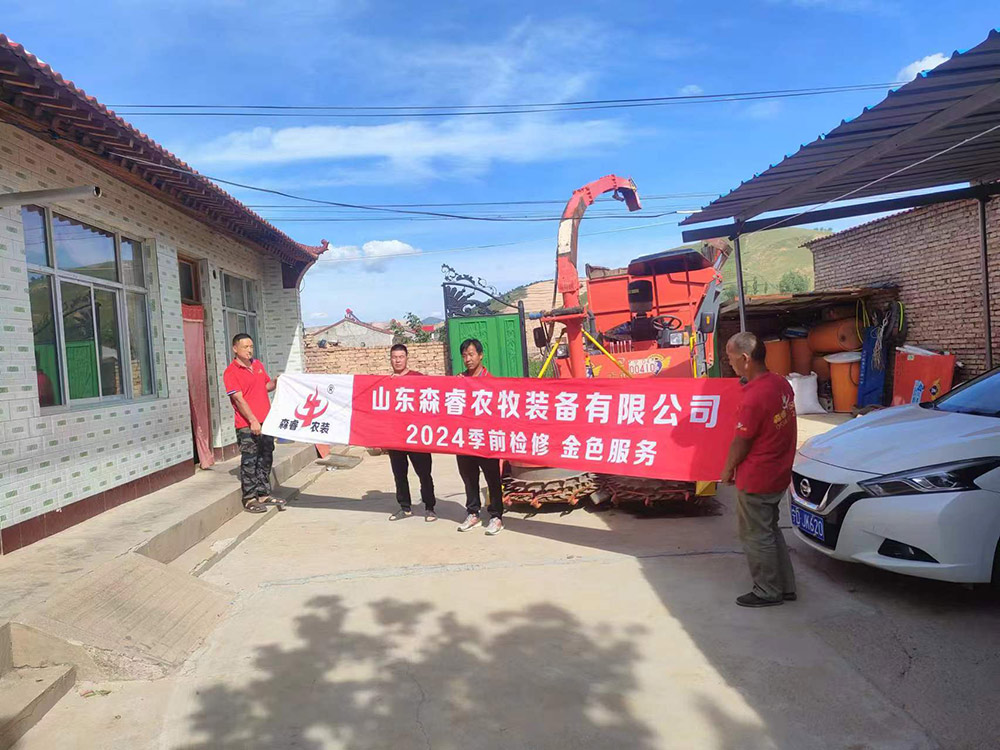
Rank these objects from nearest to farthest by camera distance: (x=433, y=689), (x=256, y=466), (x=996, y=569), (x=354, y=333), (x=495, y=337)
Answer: (x=433, y=689), (x=996, y=569), (x=256, y=466), (x=495, y=337), (x=354, y=333)

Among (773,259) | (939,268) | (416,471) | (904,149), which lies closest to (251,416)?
(416,471)

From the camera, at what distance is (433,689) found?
3.30 m

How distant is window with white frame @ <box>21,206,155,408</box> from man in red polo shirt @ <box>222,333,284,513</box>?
120cm

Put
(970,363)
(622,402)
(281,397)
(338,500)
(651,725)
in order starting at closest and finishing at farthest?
(651,725)
(622,402)
(281,397)
(338,500)
(970,363)

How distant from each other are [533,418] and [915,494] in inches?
116

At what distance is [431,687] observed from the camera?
10.9 ft

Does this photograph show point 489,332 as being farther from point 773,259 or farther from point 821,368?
point 773,259

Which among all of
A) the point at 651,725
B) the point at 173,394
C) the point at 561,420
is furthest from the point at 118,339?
the point at 651,725

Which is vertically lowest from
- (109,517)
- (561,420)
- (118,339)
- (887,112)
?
(109,517)

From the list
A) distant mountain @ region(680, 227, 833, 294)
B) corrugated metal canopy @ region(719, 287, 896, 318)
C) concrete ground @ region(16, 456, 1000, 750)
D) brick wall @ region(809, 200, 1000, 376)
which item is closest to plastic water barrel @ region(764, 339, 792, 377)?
corrugated metal canopy @ region(719, 287, 896, 318)

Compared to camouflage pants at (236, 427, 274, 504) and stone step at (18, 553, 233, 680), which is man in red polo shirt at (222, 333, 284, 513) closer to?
camouflage pants at (236, 427, 274, 504)

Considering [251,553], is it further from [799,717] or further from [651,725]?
[799,717]

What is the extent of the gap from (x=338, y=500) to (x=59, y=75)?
482cm

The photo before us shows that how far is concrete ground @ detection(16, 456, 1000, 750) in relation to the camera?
2.91 m
